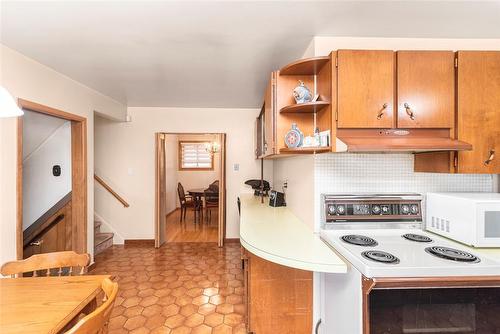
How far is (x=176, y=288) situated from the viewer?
7.97 feet

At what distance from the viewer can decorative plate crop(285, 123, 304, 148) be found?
145 centimetres

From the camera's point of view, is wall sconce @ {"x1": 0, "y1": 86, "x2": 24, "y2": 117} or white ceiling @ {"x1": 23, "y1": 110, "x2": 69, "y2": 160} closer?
wall sconce @ {"x1": 0, "y1": 86, "x2": 24, "y2": 117}

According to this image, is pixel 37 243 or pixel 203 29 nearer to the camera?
pixel 203 29

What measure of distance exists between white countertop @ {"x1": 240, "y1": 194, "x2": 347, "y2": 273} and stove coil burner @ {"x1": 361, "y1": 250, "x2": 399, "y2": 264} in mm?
122

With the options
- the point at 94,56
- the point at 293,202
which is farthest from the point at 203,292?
the point at 94,56

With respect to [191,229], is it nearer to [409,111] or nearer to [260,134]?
[260,134]

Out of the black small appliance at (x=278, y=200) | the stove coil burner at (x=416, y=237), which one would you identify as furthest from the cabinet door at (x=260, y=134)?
the stove coil burner at (x=416, y=237)

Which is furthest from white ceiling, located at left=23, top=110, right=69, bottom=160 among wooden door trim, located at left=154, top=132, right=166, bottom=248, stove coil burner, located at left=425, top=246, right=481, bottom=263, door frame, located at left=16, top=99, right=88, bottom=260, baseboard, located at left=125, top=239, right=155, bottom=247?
stove coil burner, located at left=425, top=246, right=481, bottom=263

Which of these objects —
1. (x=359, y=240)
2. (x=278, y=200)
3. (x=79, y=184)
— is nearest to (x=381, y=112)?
(x=359, y=240)

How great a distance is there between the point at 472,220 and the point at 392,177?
487 millimetres

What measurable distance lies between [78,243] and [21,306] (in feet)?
6.54

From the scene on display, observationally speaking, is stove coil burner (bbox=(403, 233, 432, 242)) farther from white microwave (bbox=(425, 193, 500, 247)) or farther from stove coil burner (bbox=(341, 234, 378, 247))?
stove coil burner (bbox=(341, 234, 378, 247))

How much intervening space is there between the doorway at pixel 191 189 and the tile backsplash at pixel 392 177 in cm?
237

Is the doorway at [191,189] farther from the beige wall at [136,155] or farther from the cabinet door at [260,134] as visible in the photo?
the cabinet door at [260,134]
